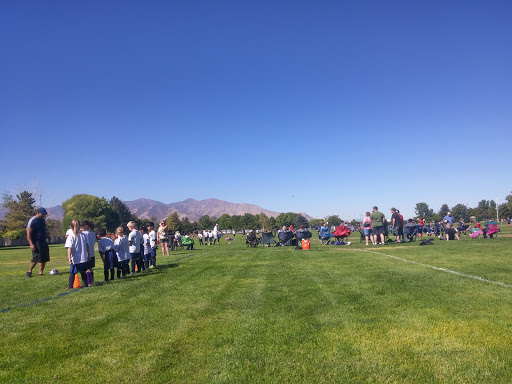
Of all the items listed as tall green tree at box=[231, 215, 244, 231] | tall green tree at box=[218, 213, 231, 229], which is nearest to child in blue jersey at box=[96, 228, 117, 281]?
tall green tree at box=[231, 215, 244, 231]

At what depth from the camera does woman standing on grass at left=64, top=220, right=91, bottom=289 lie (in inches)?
379

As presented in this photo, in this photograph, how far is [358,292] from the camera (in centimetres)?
743

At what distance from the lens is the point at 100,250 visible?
10539 mm

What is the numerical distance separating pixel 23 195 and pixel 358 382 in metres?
90.4

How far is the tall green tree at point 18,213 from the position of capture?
64650mm

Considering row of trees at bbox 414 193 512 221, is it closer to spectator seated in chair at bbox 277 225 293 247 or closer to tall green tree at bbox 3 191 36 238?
spectator seated in chair at bbox 277 225 293 247

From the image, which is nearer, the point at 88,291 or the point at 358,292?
the point at 358,292

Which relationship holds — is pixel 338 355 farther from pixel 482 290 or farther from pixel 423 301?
pixel 482 290

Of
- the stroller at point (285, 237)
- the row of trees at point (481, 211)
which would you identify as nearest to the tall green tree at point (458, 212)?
the row of trees at point (481, 211)

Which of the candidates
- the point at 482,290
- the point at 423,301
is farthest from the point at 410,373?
the point at 482,290

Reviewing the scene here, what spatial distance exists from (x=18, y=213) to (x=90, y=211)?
3526 cm

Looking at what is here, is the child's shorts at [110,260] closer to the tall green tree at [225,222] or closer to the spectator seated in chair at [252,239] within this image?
the spectator seated in chair at [252,239]

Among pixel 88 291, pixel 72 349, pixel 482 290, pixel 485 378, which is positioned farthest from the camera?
pixel 88 291

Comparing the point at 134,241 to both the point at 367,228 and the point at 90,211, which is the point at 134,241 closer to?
the point at 367,228
